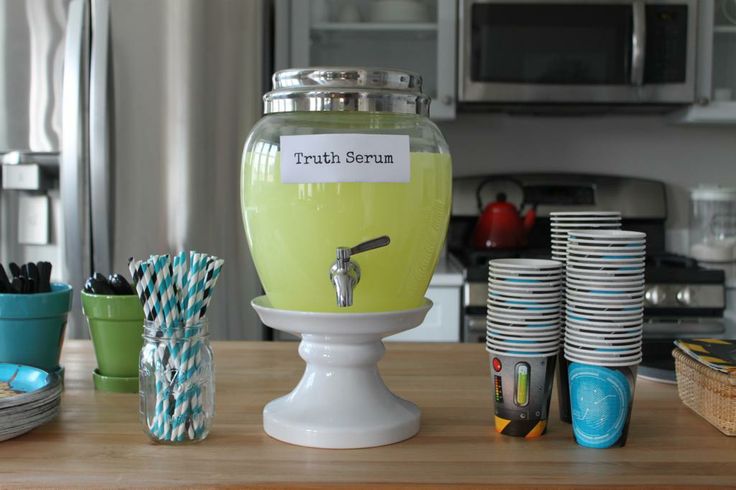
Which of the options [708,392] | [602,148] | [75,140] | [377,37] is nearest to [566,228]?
[708,392]

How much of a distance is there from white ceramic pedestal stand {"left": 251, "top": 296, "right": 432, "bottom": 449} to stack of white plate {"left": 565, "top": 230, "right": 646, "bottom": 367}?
18cm

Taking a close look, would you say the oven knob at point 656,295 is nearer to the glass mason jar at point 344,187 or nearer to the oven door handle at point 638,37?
the oven door handle at point 638,37

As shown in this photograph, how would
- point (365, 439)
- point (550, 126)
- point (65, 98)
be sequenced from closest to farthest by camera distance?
1. point (365, 439)
2. point (65, 98)
3. point (550, 126)

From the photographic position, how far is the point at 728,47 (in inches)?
111

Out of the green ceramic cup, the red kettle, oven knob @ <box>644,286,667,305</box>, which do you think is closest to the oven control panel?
oven knob @ <box>644,286,667,305</box>

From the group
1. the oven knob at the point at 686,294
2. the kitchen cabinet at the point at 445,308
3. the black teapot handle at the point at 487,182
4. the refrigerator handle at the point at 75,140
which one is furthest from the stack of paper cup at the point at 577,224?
the black teapot handle at the point at 487,182

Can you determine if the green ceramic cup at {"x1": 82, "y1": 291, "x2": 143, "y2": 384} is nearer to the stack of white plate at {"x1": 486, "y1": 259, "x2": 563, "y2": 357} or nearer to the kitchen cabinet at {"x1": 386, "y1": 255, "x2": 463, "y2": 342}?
the stack of white plate at {"x1": 486, "y1": 259, "x2": 563, "y2": 357}

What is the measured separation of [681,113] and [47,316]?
2.48 meters

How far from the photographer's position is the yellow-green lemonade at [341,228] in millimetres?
877

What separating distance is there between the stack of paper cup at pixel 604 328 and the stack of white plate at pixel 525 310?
0.8 inches

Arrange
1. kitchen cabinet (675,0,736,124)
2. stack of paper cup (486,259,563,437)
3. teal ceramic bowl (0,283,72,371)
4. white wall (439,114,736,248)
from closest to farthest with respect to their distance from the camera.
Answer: stack of paper cup (486,259,563,437)
teal ceramic bowl (0,283,72,371)
kitchen cabinet (675,0,736,124)
white wall (439,114,736,248)

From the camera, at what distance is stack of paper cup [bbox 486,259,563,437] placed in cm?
89

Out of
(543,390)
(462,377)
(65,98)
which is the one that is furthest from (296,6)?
(543,390)

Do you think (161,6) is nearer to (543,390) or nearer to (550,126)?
(550,126)
